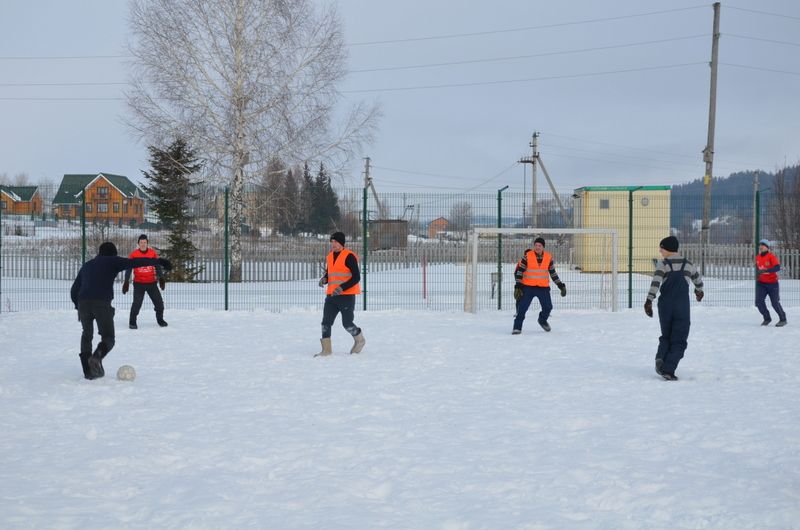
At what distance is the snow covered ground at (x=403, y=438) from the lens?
4.67 meters

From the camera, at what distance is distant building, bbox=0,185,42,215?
1709cm

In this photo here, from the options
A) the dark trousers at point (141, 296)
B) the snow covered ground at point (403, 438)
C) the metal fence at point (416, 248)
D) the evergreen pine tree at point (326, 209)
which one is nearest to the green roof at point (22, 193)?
the metal fence at point (416, 248)

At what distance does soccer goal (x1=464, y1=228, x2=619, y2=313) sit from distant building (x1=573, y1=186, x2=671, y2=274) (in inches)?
1.4

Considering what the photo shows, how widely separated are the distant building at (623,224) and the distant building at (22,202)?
1168 cm

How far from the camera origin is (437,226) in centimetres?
1705

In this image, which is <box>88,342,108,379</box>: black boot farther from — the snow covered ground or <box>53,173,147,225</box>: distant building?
<box>53,173,147,225</box>: distant building

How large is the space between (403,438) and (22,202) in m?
13.7

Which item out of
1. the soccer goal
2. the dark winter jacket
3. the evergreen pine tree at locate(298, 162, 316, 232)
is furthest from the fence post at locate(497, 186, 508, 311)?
the dark winter jacket

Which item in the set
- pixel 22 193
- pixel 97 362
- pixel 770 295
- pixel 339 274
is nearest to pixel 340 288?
pixel 339 274

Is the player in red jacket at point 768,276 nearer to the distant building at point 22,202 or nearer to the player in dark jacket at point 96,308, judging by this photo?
the player in dark jacket at point 96,308

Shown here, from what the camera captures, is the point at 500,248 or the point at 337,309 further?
the point at 500,248

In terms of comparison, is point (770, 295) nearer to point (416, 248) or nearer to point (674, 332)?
point (674, 332)

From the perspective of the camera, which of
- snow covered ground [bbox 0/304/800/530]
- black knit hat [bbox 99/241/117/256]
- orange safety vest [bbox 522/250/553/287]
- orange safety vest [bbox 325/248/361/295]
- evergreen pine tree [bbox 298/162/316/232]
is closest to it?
snow covered ground [bbox 0/304/800/530]

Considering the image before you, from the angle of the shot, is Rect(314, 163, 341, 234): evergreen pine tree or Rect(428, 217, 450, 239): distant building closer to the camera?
Rect(428, 217, 450, 239): distant building
